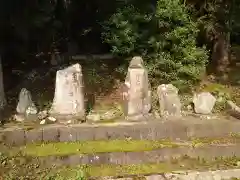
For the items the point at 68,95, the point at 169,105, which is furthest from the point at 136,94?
the point at 68,95

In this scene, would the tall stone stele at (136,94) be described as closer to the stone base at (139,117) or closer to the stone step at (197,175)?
the stone base at (139,117)

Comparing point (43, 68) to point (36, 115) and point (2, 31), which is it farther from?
point (36, 115)

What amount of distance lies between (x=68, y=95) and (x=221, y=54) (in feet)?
19.9

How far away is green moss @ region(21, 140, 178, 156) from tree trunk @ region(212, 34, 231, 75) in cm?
554

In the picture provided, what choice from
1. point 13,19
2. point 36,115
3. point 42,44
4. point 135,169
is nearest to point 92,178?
point 135,169

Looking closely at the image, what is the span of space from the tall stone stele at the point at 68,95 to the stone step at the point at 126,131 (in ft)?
1.36

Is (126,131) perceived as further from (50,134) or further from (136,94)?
(50,134)

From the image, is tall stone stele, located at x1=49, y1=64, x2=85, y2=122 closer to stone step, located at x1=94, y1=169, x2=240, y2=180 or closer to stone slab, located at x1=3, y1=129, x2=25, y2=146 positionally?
stone slab, located at x1=3, y1=129, x2=25, y2=146

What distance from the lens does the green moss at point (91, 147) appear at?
25.6ft

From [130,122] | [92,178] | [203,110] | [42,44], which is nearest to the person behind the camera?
[92,178]

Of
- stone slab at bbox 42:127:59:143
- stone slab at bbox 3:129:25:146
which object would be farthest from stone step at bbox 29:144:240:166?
stone slab at bbox 3:129:25:146

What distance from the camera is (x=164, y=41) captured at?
36.1ft

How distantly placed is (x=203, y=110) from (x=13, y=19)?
20.6 ft

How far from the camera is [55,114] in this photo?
873cm
